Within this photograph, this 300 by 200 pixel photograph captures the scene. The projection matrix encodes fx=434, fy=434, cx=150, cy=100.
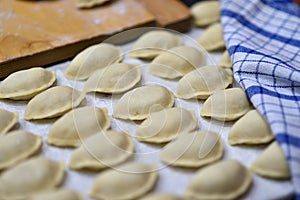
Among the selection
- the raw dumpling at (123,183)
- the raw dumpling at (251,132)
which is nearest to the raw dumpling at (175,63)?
the raw dumpling at (251,132)

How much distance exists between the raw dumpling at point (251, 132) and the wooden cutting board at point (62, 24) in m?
0.50

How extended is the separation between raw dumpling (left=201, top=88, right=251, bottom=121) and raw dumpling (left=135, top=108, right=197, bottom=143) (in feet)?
0.16

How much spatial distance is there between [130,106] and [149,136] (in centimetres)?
10

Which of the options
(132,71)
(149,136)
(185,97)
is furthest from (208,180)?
(132,71)

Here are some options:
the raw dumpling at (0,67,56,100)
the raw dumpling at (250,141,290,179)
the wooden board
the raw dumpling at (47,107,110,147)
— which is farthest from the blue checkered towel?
the raw dumpling at (0,67,56,100)

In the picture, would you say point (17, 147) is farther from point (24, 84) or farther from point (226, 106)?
point (226, 106)

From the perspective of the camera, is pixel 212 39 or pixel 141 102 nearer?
pixel 141 102

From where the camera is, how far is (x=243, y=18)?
1298 mm

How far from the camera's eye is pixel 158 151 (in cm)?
92

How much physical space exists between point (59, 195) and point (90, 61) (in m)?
0.42

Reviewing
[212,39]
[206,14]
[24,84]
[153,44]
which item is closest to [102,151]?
[24,84]

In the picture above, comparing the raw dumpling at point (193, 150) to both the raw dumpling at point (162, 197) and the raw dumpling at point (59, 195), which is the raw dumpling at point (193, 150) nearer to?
the raw dumpling at point (162, 197)

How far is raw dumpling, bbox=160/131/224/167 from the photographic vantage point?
34.5 inches

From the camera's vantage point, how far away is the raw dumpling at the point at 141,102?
99cm
